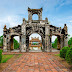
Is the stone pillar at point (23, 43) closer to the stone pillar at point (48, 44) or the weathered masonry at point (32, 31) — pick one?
the weathered masonry at point (32, 31)

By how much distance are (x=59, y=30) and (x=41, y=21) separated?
3.99 m

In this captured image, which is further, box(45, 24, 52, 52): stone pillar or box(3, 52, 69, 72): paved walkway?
box(45, 24, 52, 52): stone pillar

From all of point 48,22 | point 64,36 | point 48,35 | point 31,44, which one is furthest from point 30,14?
point 31,44

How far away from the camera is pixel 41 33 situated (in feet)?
49.3

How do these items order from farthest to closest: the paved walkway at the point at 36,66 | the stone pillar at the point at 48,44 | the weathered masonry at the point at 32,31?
1. the weathered masonry at the point at 32,31
2. the stone pillar at the point at 48,44
3. the paved walkway at the point at 36,66

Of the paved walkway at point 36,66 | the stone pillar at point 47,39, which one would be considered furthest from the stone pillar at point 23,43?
the paved walkway at point 36,66

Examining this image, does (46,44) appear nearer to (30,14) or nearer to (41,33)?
(41,33)

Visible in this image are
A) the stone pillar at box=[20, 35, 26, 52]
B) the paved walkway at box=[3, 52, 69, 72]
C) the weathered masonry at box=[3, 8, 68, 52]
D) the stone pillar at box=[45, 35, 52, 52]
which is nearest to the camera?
the paved walkway at box=[3, 52, 69, 72]

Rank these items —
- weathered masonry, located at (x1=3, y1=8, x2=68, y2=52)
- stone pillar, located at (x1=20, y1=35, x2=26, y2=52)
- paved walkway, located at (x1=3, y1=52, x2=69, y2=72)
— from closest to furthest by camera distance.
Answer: paved walkway, located at (x1=3, y1=52, x2=69, y2=72) < stone pillar, located at (x1=20, y1=35, x2=26, y2=52) < weathered masonry, located at (x1=3, y1=8, x2=68, y2=52)

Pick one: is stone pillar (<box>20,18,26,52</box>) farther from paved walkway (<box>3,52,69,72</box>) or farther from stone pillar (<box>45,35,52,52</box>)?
paved walkway (<box>3,52,69,72</box>)

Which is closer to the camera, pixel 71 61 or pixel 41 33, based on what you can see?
pixel 71 61

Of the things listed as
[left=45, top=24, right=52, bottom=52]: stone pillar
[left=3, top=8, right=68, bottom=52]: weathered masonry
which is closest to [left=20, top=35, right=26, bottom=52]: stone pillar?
[left=3, top=8, right=68, bottom=52]: weathered masonry

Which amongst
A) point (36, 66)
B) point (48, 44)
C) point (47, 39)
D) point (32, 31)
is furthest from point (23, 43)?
point (36, 66)

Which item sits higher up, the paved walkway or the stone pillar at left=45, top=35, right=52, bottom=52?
the stone pillar at left=45, top=35, right=52, bottom=52
